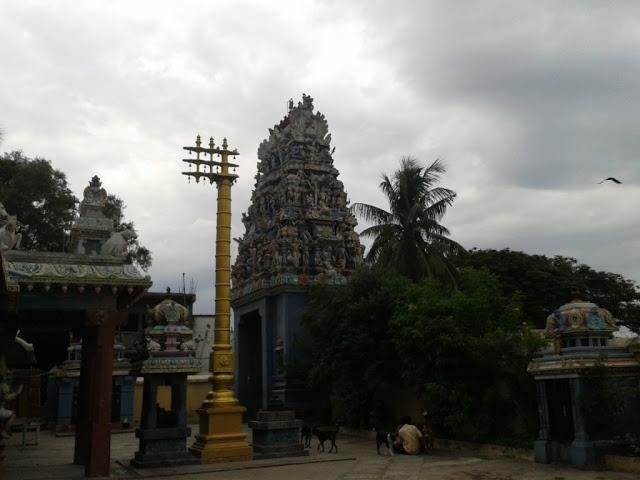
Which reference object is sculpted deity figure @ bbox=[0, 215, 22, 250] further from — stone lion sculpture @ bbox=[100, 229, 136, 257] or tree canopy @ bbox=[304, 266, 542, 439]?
tree canopy @ bbox=[304, 266, 542, 439]

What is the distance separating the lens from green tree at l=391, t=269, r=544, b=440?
555 inches

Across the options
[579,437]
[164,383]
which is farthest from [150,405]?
[579,437]

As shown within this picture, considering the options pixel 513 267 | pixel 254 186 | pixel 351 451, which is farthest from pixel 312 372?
pixel 513 267

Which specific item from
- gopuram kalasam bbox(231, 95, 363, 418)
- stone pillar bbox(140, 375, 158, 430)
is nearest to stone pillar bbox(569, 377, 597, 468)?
stone pillar bbox(140, 375, 158, 430)

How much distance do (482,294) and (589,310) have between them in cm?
395

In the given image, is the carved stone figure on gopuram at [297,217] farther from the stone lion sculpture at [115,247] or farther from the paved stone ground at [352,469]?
the stone lion sculpture at [115,247]

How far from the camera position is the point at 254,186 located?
96.2 ft

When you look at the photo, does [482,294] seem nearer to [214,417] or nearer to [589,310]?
[589,310]

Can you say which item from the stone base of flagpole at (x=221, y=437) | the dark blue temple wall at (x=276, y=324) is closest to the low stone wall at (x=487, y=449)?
the stone base of flagpole at (x=221, y=437)

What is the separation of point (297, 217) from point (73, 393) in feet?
38.4

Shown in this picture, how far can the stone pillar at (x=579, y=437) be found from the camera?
11.5 metres

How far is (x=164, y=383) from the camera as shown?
14.2 metres

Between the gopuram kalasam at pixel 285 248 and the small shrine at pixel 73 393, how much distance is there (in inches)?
189

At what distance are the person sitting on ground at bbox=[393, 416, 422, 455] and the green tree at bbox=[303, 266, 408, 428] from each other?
361 cm
